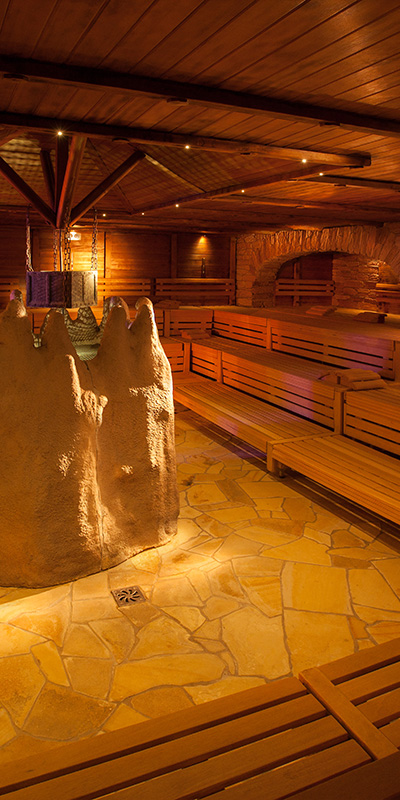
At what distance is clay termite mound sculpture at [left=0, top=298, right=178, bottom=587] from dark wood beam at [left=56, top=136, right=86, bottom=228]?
1.91 metres

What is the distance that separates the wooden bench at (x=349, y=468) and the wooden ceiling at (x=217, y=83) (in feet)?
11.3

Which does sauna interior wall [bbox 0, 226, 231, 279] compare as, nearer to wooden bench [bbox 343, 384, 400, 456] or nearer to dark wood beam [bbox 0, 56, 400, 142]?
wooden bench [bbox 343, 384, 400, 456]

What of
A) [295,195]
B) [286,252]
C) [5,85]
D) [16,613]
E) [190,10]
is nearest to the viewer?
[190,10]

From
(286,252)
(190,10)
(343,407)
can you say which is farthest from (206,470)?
(286,252)

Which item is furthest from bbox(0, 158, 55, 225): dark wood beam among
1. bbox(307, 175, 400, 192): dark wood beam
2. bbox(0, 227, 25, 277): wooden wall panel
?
bbox(0, 227, 25, 277): wooden wall panel

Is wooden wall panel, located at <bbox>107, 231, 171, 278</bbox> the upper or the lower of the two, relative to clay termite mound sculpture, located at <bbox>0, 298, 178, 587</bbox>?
upper

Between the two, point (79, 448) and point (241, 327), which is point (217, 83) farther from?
point (241, 327)

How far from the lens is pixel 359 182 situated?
8469mm

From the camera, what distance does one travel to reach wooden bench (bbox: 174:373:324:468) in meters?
8.23

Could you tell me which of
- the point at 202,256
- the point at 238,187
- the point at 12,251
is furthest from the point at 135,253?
the point at 238,187

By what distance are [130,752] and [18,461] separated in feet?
9.59

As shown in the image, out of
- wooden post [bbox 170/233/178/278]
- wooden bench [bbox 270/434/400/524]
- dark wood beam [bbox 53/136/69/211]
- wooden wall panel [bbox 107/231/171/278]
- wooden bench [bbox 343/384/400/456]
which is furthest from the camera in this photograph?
wooden post [bbox 170/233/178/278]

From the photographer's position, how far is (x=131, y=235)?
55.6 ft

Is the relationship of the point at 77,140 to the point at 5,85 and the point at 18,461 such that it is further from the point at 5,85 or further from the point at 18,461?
the point at 18,461
